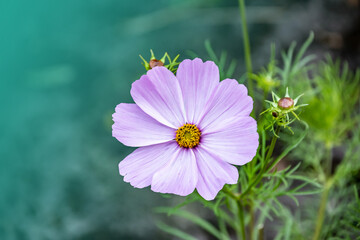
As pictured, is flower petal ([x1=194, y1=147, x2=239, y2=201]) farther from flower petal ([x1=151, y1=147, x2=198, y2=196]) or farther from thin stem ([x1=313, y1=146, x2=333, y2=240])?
thin stem ([x1=313, y1=146, x2=333, y2=240])

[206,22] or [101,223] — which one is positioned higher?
[206,22]

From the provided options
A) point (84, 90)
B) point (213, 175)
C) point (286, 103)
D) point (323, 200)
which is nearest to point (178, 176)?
point (213, 175)

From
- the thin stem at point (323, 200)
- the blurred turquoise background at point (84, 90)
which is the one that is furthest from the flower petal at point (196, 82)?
the blurred turquoise background at point (84, 90)

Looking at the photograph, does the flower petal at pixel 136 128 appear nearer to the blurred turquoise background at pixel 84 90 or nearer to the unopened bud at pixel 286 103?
the unopened bud at pixel 286 103

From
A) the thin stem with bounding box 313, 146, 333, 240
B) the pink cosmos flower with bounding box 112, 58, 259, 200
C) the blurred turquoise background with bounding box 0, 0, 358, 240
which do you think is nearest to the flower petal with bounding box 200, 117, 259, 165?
the pink cosmos flower with bounding box 112, 58, 259, 200

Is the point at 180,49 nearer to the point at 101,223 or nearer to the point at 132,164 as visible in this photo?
the point at 101,223

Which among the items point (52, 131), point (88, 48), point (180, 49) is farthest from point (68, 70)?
point (180, 49)

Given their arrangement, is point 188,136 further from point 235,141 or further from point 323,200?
point 323,200
